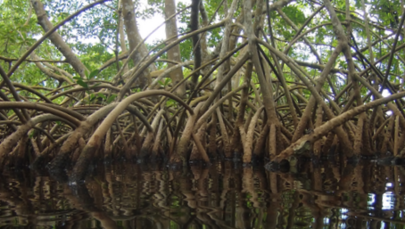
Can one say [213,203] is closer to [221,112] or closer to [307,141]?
[307,141]

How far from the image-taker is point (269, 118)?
288 cm

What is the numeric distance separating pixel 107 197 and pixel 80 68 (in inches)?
169

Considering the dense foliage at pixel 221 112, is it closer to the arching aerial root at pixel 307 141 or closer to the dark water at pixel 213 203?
the arching aerial root at pixel 307 141

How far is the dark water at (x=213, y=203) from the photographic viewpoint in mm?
1073

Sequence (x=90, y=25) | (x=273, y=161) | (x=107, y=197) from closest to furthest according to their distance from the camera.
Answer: (x=107, y=197)
(x=273, y=161)
(x=90, y=25)

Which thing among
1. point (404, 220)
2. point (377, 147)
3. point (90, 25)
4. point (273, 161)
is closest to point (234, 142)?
point (273, 161)

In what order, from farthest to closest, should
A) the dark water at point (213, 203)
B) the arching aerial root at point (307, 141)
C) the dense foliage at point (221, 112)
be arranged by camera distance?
the arching aerial root at point (307, 141) < the dense foliage at point (221, 112) < the dark water at point (213, 203)

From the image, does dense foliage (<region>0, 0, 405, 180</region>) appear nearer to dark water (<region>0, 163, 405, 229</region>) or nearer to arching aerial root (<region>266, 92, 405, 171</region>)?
arching aerial root (<region>266, 92, 405, 171</region>)

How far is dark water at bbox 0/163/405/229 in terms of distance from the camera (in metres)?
1.07

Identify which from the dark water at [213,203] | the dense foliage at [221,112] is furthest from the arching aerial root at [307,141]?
the dark water at [213,203]

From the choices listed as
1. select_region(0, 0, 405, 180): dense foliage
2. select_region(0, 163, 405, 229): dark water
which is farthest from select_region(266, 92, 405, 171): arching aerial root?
select_region(0, 163, 405, 229): dark water

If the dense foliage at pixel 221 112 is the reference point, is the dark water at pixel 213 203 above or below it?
below

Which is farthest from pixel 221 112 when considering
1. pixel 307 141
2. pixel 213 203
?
pixel 213 203

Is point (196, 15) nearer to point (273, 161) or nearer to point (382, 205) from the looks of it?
point (273, 161)
